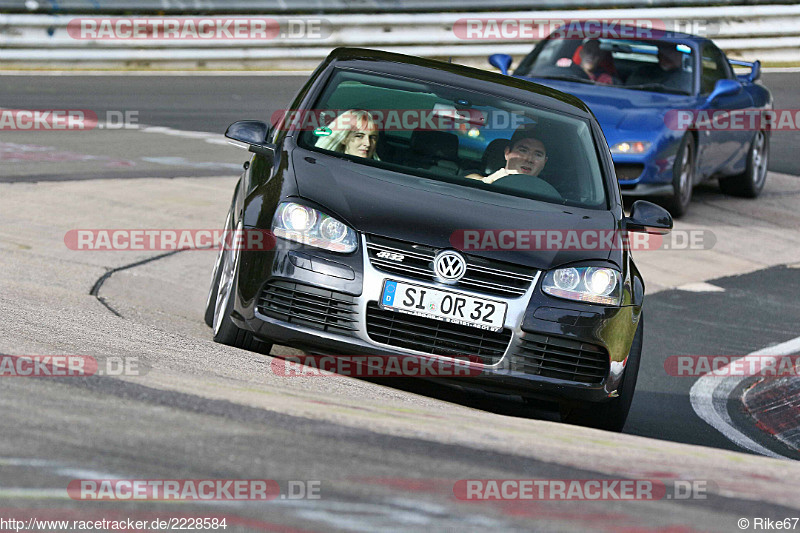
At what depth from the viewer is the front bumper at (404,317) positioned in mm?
→ 5324

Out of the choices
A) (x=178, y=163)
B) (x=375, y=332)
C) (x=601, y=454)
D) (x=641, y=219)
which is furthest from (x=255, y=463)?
(x=178, y=163)

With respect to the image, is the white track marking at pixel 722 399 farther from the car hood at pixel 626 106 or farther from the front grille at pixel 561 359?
the car hood at pixel 626 106

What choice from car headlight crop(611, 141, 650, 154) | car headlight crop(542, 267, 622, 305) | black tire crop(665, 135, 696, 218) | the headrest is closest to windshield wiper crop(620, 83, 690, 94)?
black tire crop(665, 135, 696, 218)

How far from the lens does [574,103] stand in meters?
7.04

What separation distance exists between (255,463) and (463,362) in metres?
2.00

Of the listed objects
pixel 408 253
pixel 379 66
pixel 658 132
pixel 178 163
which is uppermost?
→ pixel 379 66

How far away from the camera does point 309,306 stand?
5410mm

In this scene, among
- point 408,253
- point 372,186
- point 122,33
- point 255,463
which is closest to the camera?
point 255,463

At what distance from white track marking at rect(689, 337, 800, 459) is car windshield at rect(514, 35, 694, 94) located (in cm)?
466

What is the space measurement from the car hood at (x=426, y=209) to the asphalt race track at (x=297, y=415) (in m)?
0.72

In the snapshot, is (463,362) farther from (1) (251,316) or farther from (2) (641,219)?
(2) (641,219)

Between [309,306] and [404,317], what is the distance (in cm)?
42

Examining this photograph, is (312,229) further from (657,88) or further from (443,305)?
(657,88)

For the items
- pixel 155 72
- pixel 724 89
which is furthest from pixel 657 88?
pixel 155 72
